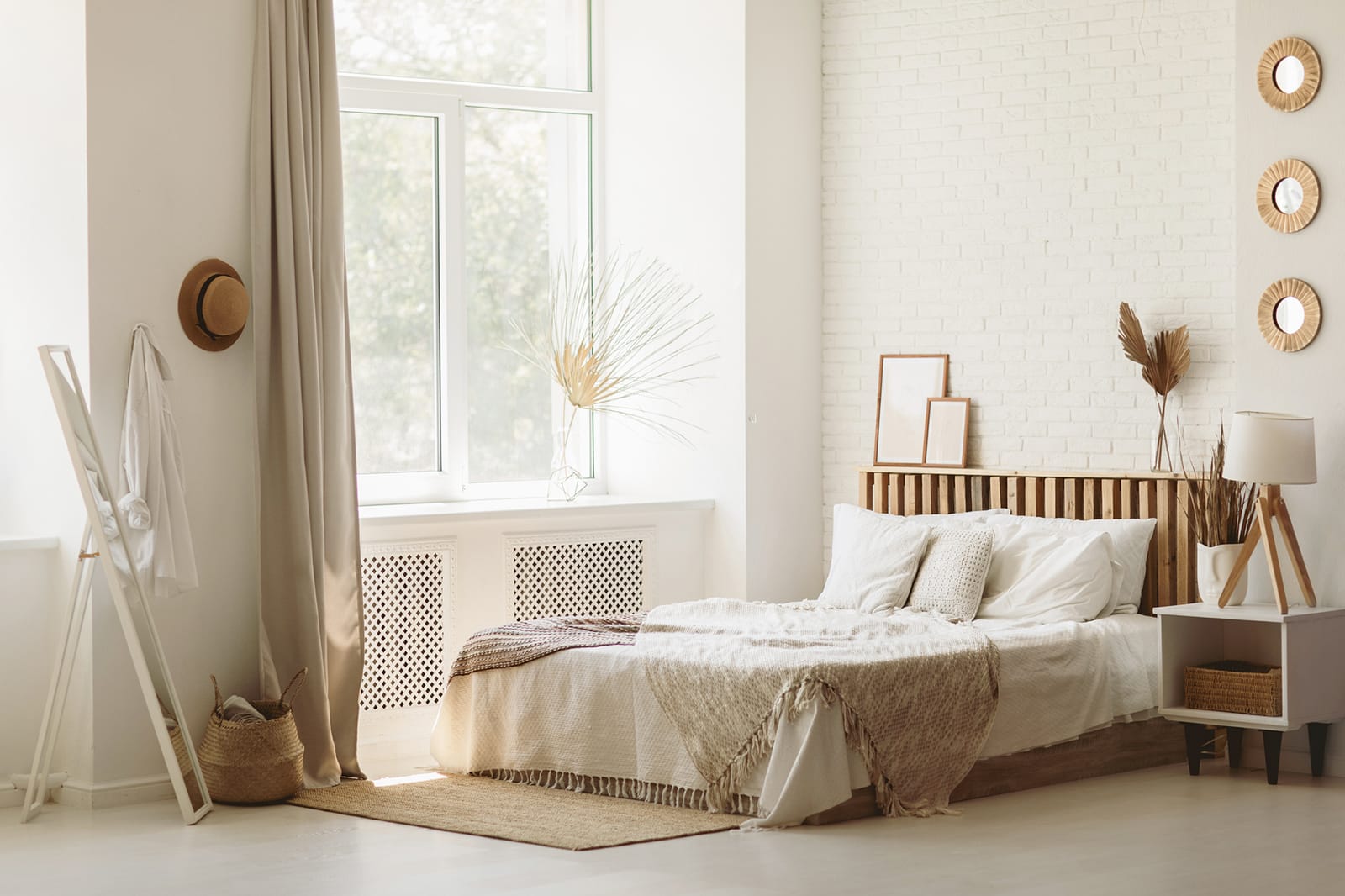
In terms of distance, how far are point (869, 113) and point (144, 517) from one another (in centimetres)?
382

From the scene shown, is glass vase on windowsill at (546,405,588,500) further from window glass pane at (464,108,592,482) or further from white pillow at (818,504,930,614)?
white pillow at (818,504,930,614)

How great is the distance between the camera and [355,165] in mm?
7234

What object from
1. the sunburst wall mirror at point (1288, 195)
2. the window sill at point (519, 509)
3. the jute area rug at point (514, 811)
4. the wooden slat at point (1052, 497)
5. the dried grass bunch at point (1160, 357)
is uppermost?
the sunburst wall mirror at point (1288, 195)

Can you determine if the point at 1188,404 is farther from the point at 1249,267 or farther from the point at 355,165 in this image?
the point at 355,165

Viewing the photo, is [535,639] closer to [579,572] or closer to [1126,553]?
[579,572]

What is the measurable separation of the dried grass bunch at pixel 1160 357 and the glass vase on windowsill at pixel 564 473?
246 cm

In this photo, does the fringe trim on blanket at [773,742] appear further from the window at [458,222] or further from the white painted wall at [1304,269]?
the window at [458,222]

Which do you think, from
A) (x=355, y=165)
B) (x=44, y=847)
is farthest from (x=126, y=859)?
(x=355, y=165)

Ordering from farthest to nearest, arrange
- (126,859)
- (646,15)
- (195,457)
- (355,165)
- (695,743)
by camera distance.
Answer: (646,15) → (355,165) → (195,457) → (695,743) → (126,859)

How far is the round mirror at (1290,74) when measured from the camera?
603 cm

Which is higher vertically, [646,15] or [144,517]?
[646,15]

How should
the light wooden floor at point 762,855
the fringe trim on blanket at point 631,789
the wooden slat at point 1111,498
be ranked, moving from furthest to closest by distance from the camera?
the wooden slat at point 1111,498 < the fringe trim on blanket at point 631,789 < the light wooden floor at point 762,855

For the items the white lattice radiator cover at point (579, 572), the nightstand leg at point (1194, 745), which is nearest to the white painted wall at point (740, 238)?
the white lattice radiator cover at point (579, 572)

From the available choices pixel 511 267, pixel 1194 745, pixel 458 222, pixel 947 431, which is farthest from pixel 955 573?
pixel 458 222
